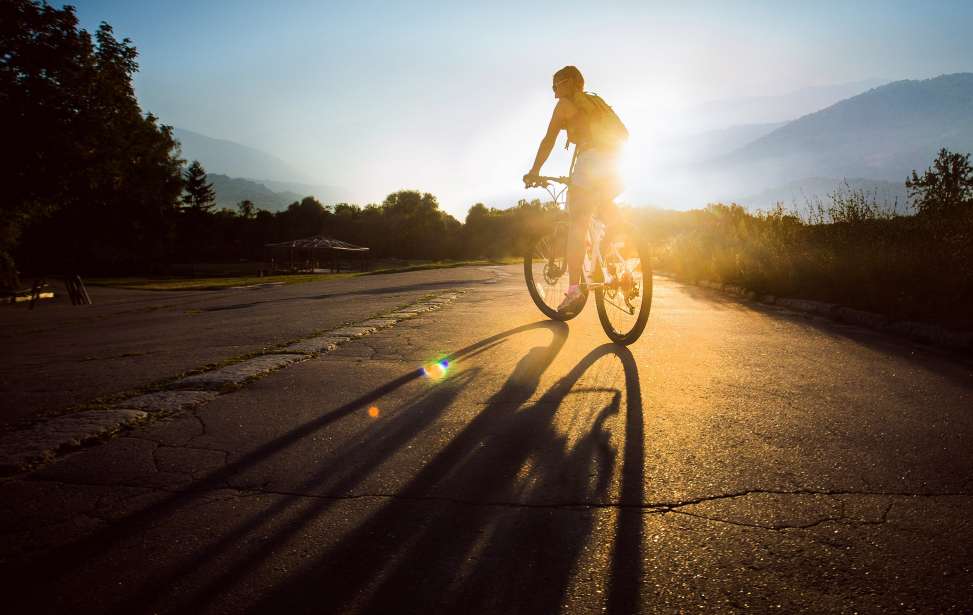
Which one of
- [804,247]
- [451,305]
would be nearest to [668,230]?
[804,247]

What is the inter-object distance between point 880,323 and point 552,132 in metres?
4.21

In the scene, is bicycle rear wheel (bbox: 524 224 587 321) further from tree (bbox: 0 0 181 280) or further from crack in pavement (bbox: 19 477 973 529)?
tree (bbox: 0 0 181 280)

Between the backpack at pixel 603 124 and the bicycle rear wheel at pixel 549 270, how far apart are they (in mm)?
1230

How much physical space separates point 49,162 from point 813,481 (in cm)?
1917

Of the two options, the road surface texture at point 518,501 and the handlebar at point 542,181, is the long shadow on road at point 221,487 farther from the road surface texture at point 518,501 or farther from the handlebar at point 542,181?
the handlebar at point 542,181

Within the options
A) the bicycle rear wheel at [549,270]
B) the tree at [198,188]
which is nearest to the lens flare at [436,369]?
the bicycle rear wheel at [549,270]

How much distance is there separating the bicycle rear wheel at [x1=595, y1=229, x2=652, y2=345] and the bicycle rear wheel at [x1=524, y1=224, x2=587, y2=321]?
0.90 m

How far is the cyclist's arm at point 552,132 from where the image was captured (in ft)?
16.2

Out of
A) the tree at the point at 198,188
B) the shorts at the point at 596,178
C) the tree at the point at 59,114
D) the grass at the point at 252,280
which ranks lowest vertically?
the grass at the point at 252,280

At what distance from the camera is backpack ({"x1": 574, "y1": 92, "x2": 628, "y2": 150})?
15.9 feet

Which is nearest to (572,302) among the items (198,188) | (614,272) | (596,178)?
(614,272)

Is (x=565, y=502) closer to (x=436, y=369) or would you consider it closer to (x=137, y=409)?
(x=436, y=369)

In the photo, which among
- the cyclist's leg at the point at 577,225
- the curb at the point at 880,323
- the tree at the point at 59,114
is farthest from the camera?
the tree at the point at 59,114

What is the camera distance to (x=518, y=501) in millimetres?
1903
